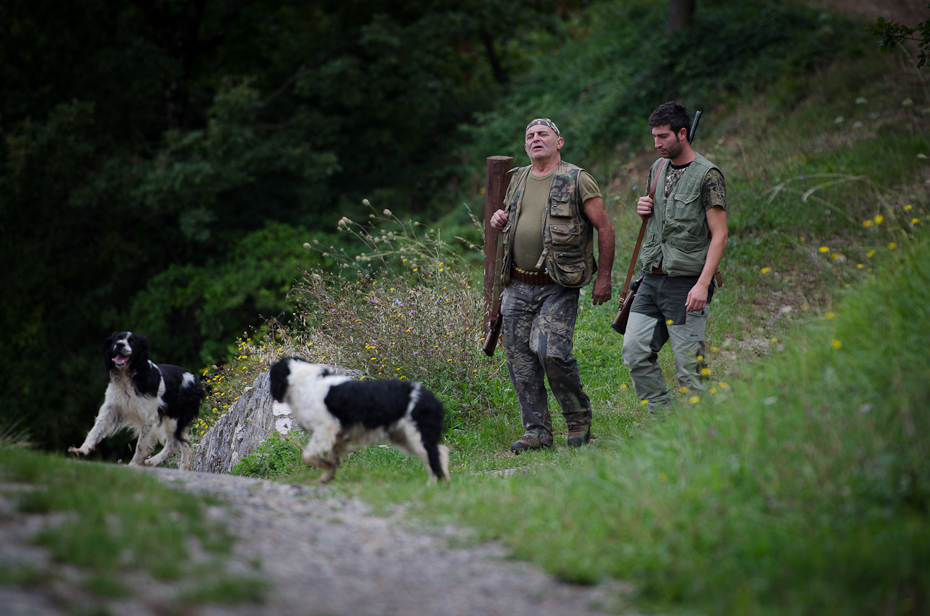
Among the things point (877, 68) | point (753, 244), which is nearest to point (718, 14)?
point (877, 68)

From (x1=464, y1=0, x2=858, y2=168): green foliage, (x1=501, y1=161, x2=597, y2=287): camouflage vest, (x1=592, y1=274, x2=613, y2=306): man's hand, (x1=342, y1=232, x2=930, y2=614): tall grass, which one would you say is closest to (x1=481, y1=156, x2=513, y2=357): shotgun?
(x1=501, y1=161, x2=597, y2=287): camouflage vest

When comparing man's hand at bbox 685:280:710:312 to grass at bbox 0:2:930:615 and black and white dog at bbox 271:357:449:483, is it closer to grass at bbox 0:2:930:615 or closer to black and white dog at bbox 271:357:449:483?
grass at bbox 0:2:930:615

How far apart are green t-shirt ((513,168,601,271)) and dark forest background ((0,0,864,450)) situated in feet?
26.9

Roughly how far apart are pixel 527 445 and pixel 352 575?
3134 mm

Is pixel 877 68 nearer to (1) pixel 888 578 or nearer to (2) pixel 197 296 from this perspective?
(1) pixel 888 578

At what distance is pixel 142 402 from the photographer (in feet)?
20.5

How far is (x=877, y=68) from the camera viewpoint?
12.0 m

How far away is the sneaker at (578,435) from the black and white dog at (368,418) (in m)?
1.54

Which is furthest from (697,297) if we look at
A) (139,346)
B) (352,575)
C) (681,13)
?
(681,13)

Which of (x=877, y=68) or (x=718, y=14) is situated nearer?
(x=877, y=68)

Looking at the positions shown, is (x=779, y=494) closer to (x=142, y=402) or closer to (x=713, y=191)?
(x=713, y=191)

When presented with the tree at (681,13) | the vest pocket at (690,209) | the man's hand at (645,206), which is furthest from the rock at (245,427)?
the tree at (681,13)

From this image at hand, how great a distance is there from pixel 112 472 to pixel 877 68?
42.9 feet

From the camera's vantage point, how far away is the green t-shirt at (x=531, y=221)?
218 inches
